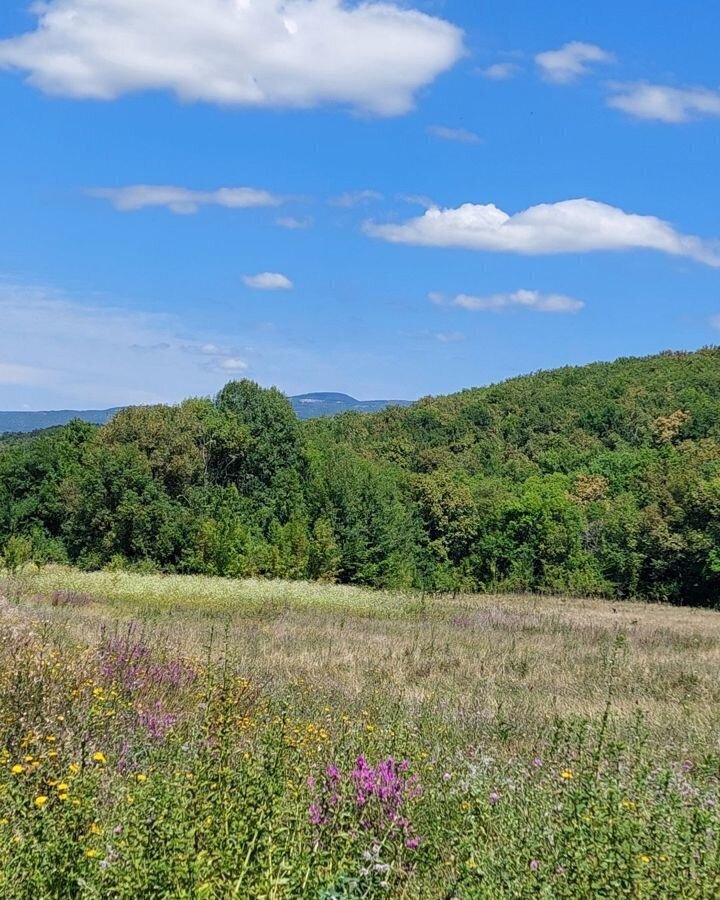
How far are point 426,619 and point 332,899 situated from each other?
690 inches

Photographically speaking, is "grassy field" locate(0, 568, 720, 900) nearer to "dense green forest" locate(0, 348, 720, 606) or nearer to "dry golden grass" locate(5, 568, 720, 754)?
"dry golden grass" locate(5, 568, 720, 754)

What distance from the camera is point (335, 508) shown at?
5072 centimetres

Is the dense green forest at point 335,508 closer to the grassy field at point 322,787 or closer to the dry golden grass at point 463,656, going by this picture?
the dry golden grass at point 463,656

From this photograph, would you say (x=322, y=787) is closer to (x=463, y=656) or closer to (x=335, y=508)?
(x=463, y=656)

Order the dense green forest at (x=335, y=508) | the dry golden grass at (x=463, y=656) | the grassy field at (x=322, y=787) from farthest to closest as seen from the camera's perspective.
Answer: the dense green forest at (x=335, y=508) → the dry golden grass at (x=463, y=656) → the grassy field at (x=322, y=787)

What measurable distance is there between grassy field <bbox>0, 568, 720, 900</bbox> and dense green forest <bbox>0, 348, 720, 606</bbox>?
31120mm

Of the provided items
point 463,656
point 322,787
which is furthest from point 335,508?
point 322,787

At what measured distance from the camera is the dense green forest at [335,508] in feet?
149

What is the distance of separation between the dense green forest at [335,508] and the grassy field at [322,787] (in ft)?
102

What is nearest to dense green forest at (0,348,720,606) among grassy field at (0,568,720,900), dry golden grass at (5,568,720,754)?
dry golden grass at (5,568,720,754)

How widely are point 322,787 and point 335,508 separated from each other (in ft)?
153

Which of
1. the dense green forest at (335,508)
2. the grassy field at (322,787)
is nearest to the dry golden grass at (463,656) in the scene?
the grassy field at (322,787)

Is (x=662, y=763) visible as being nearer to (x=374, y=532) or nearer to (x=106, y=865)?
(x=106, y=865)

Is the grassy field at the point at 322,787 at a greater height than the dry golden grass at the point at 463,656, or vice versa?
the grassy field at the point at 322,787
